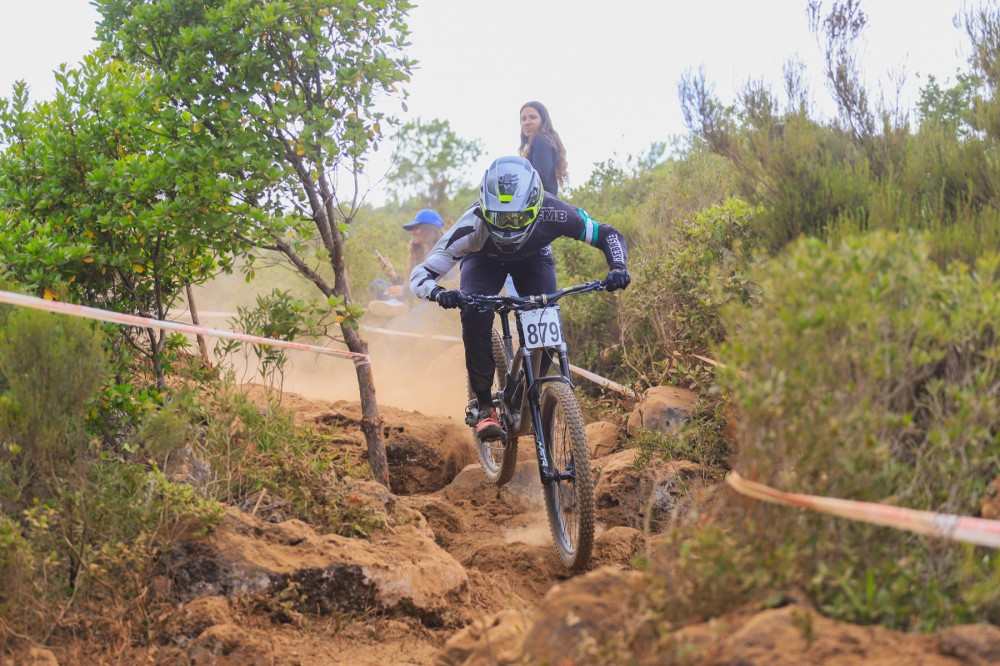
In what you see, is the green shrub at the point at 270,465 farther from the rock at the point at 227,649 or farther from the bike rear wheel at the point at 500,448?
the bike rear wheel at the point at 500,448

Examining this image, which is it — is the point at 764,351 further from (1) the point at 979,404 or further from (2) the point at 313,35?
(2) the point at 313,35

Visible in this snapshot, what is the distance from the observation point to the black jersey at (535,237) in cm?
632

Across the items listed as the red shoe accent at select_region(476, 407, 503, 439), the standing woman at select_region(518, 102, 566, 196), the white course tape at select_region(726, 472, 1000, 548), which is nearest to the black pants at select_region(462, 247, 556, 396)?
the red shoe accent at select_region(476, 407, 503, 439)

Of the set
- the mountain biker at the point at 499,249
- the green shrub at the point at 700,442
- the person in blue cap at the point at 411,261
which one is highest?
the person in blue cap at the point at 411,261

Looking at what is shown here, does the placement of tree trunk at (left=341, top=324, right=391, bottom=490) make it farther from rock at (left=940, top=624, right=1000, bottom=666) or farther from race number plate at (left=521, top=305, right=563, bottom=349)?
rock at (left=940, top=624, right=1000, bottom=666)

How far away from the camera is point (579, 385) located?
10.3 metres

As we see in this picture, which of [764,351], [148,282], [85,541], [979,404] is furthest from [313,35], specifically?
[979,404]

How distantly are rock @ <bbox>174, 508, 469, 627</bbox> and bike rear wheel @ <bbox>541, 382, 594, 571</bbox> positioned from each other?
2.28 feet

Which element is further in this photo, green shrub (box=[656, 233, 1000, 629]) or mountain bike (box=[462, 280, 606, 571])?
mountain bike (box=[462, 280, 606, 571])

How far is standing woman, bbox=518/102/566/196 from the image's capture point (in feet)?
30.6

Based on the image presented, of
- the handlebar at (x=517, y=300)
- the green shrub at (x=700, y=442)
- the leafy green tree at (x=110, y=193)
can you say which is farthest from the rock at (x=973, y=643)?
the leafy green tree at (x=110, y=193)

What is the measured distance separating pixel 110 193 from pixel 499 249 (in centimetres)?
246

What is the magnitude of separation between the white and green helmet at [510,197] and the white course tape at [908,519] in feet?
10.9

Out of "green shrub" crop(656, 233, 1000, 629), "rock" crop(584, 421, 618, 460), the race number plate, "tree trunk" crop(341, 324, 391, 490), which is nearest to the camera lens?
"green shrub" crop(656, 233, 1000, 629)
